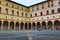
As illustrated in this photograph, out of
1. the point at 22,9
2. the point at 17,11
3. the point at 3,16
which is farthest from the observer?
the point at 22,9

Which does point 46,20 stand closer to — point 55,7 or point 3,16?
point 55,7

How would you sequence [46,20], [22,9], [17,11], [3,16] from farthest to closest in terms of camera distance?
[22,9]
[17,11]
[46,20]
[3,16]

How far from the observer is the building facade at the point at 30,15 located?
123 ft

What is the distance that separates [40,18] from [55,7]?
8516mm

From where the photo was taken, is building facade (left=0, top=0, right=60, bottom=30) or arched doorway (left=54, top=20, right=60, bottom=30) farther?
arched doorway (left=54, top=20, right=60, bottom=30)

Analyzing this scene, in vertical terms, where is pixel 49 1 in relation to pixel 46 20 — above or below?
above

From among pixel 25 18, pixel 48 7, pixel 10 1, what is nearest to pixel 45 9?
pixel 48 7

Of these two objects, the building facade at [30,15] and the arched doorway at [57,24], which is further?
the arched doorway at [57,24]

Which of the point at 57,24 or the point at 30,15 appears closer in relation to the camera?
the point at 57,24

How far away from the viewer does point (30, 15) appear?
157 ft

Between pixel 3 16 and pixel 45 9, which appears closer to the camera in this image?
pixel 3 16

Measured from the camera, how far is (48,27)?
134ft

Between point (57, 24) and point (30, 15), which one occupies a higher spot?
point (30, 15)

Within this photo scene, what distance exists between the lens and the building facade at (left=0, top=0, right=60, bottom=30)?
123 feet
